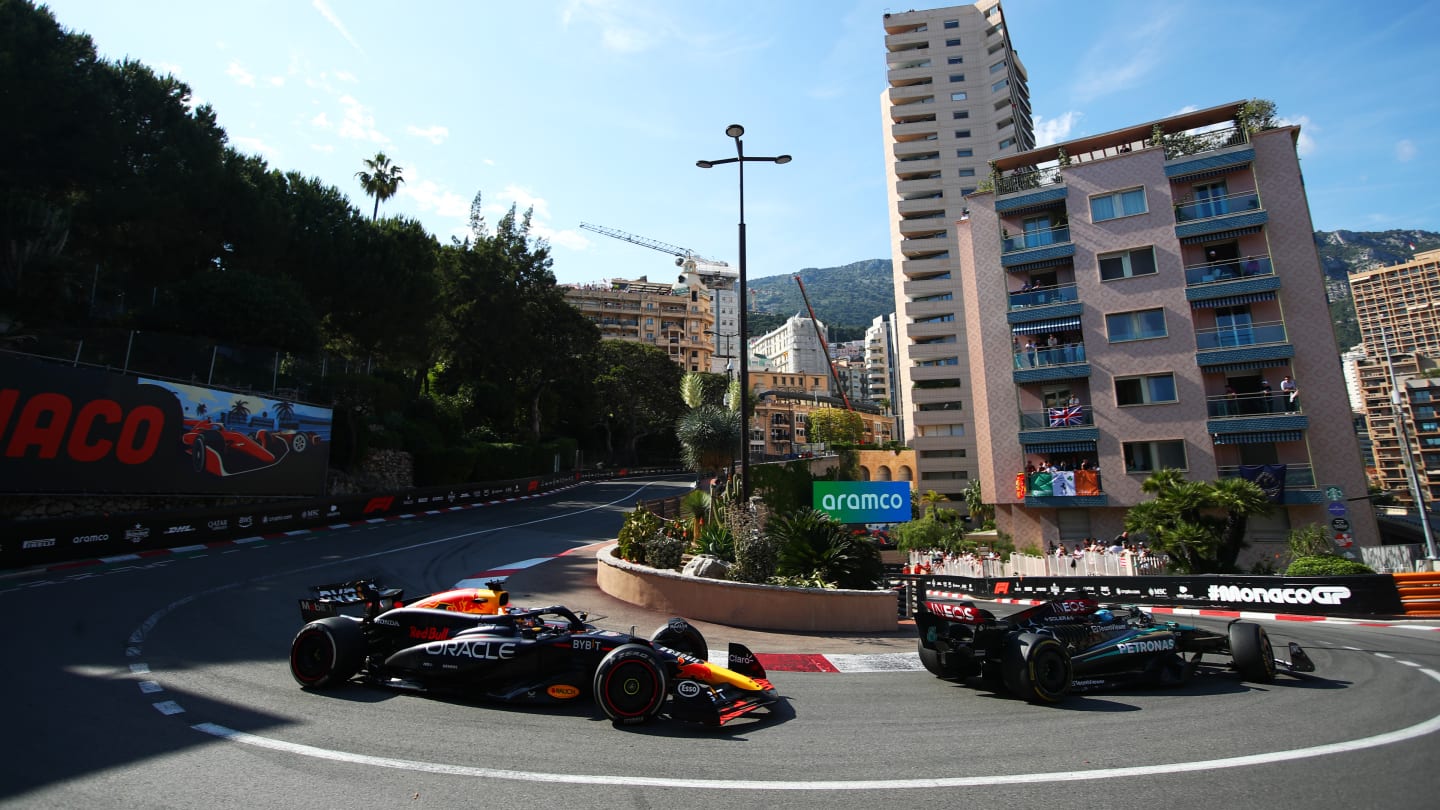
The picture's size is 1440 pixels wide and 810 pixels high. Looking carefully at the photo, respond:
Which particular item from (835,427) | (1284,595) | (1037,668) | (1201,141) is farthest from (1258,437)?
(835,427)

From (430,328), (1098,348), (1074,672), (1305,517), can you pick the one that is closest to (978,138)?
(1098,348)

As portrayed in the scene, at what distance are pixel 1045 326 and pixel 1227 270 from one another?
7223mm

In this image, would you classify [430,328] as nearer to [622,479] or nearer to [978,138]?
[622,479]

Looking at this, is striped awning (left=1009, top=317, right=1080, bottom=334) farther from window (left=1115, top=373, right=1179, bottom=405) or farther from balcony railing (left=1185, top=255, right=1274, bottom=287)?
balcony railing (left=1185, top=255, right=1274, bottom=287)

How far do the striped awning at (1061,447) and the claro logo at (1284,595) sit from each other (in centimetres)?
1419

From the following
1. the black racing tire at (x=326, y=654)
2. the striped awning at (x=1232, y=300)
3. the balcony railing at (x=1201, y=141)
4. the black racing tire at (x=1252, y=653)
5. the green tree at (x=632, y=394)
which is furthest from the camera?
the green tree at (x=632, y=394)

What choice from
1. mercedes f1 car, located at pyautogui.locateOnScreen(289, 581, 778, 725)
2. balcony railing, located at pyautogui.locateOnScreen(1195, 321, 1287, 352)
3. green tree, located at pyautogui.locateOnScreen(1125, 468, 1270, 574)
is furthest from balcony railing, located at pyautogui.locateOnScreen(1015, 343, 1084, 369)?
mercedes f1 car, located at pyautogui.locateOnScreen(289, 581, 778, 725)

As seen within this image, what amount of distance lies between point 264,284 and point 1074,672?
31060mm

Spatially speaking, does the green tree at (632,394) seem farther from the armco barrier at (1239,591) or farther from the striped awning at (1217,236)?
the armco barrier at (1239,591)

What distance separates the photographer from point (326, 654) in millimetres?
6504

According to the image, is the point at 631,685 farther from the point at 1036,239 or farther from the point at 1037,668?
the point at 1036,239

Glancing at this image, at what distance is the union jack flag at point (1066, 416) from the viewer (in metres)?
29.1

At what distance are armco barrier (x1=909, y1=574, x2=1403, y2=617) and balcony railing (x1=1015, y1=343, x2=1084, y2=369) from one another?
15013mm

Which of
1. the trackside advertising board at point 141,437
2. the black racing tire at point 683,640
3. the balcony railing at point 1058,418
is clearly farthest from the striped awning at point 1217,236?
the trackside advertising board at point 141,437
